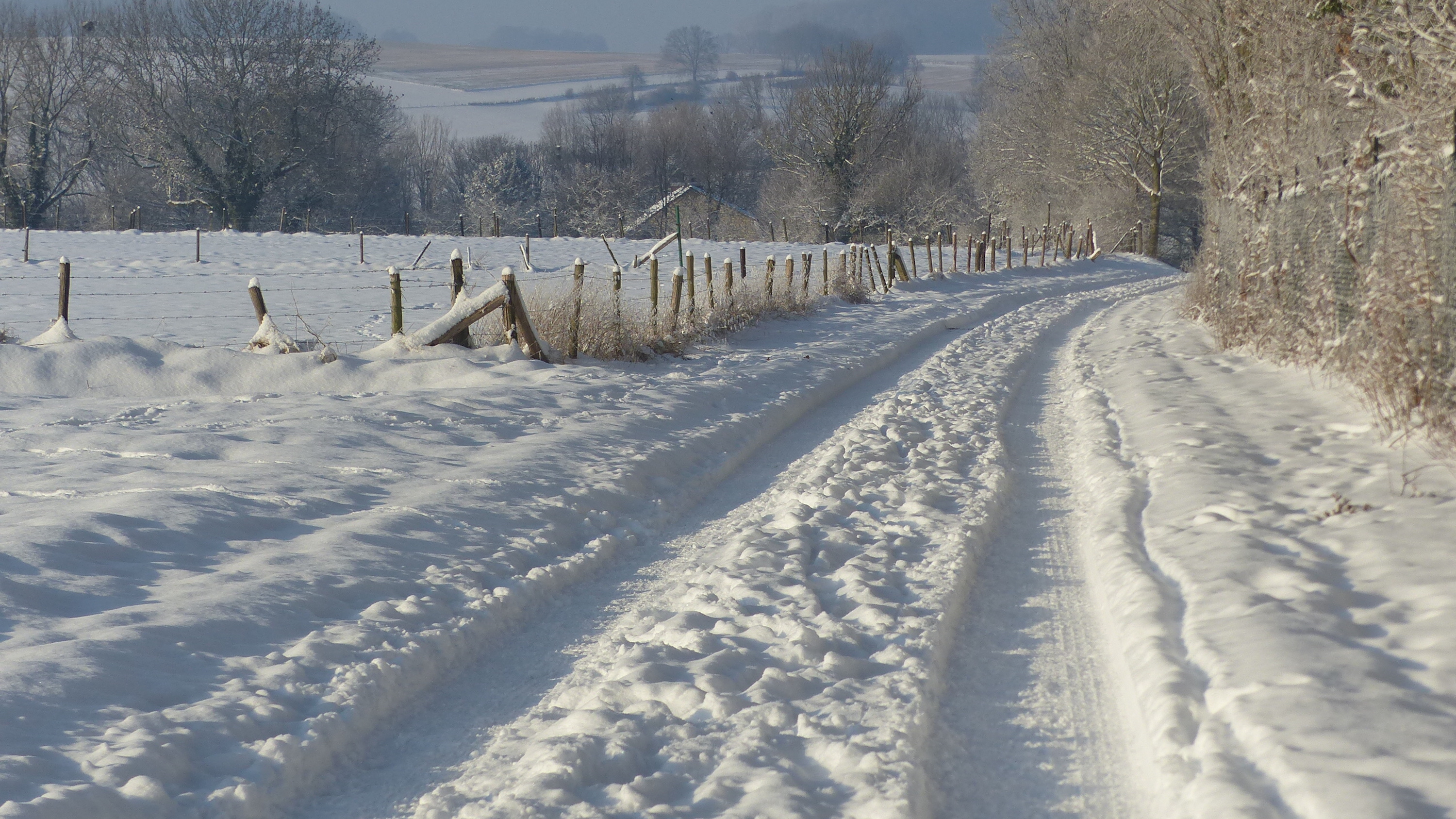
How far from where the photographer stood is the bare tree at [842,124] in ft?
167

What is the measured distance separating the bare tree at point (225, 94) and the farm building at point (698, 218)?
2120 centimetres

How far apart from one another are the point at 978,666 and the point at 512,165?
68385 millimetres

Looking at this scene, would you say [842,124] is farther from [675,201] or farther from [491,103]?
[491,103]

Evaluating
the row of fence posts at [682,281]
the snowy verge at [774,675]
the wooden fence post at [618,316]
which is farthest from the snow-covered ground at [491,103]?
the snowy verge at [774,675]

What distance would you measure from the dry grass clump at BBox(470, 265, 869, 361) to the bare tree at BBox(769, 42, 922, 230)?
38.2 metres

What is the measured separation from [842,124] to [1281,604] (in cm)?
4868

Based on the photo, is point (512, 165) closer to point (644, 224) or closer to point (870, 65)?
point (644, 224)

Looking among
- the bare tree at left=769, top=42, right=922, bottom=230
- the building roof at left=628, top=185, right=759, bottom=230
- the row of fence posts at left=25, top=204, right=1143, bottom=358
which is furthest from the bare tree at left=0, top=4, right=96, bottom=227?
the bare tree at left=769, top=42, right=922, bottom=230

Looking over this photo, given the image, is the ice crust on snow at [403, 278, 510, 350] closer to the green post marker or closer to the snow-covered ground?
the green post marker

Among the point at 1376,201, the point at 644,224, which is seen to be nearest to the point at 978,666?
the point at 1376,201

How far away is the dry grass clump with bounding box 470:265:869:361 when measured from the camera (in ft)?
38.3

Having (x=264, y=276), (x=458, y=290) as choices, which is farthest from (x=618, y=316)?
(x=264, y=276)

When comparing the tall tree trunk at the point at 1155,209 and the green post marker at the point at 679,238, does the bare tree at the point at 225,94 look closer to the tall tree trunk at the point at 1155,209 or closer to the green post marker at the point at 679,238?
the green post marker at the point at 679,238

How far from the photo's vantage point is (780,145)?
174ft
